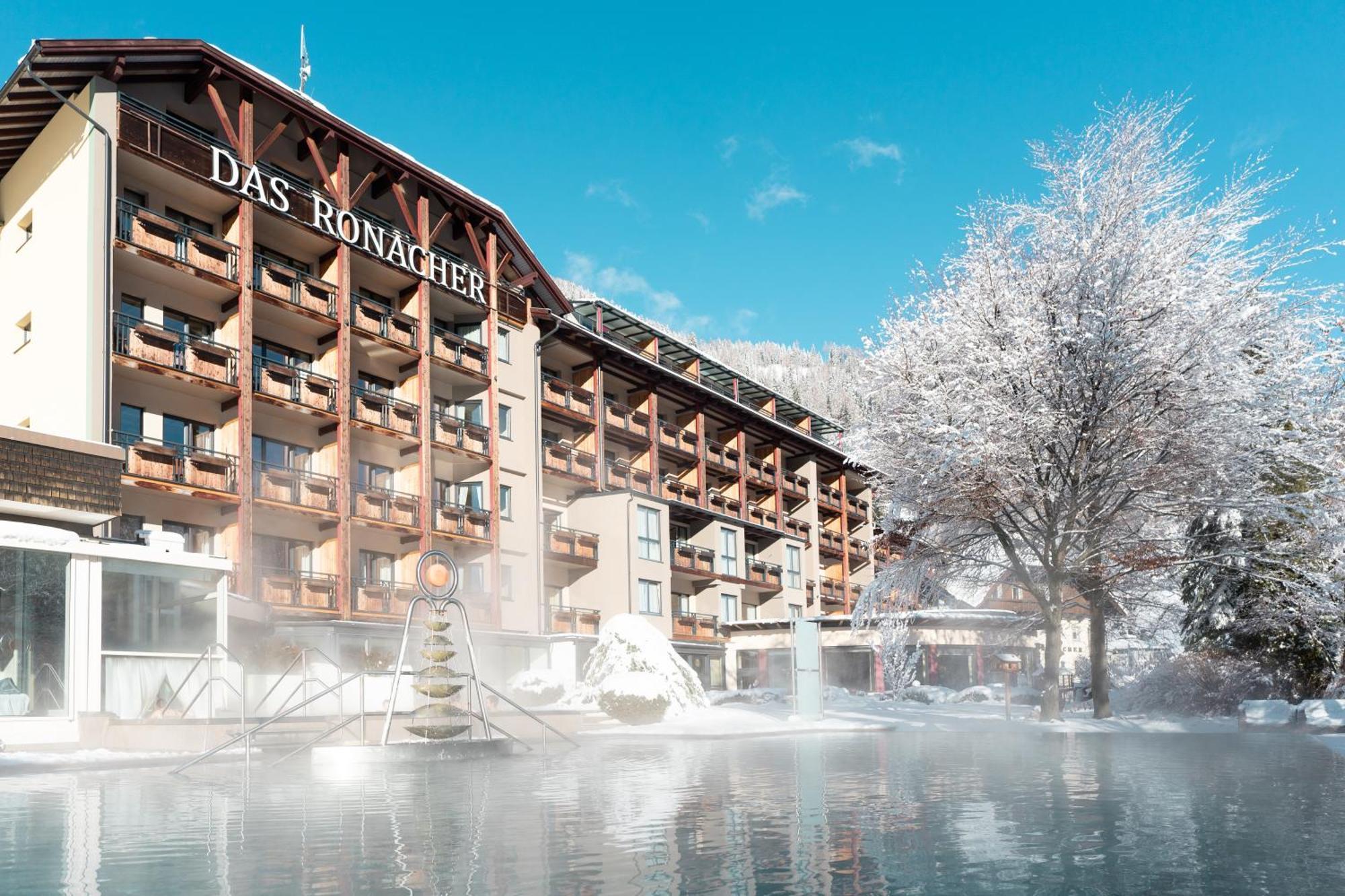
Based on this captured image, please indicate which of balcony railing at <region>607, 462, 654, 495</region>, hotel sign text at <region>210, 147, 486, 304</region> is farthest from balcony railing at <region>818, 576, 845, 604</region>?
hotel sign text at <region>210, 147, 486, 304</region>

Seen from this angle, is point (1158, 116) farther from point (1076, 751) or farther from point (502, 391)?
point (502, 391)

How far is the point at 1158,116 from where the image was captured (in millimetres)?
28562

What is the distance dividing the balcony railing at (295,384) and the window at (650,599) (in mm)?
19745

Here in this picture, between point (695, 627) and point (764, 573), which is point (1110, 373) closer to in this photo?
point (695, 627)

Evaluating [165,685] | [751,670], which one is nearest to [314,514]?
[165,685]

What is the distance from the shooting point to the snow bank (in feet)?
87.4

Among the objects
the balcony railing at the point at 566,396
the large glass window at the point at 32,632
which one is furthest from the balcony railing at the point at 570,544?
the large glass window at the point at 32,632

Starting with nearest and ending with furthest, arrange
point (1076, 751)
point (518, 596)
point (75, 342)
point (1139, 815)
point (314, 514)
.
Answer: point (1139, 815)
point (1076, 751)
point (75, 342)
point (314, 514)
point (518, 596)

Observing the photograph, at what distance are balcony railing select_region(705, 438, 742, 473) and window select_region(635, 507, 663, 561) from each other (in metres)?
7.92

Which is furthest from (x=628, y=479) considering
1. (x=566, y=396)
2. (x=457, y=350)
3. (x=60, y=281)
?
(x=60, y=281)

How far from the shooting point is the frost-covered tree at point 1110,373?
87.1 feet

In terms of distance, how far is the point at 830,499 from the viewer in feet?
258

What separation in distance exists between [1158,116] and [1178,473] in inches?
329

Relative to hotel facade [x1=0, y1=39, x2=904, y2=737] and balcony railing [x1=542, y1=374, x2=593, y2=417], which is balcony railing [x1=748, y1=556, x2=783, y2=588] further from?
balcony railing [x1=542, y1=374, x2=593, y2=417]
